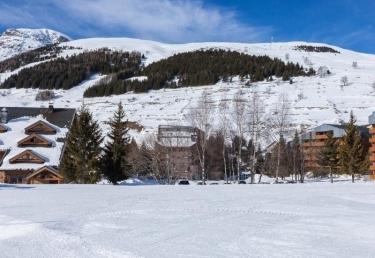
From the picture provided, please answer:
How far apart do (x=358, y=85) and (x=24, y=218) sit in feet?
481

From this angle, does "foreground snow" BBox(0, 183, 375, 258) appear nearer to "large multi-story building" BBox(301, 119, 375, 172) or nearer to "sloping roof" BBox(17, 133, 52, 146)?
"sloping roof" BBox(17, 133, 52, 146)

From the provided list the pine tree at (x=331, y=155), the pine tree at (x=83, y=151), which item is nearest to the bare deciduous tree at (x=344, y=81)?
the pine tree at (x=331, y=155)

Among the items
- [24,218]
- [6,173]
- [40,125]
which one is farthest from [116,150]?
[24,218]

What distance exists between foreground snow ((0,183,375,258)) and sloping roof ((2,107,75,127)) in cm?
5681

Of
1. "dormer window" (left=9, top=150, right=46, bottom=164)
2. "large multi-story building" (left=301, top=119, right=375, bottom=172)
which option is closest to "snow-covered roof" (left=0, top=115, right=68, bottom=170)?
"dormer window" (left=9, top=150, right=46, bottom=164)

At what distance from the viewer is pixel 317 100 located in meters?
126

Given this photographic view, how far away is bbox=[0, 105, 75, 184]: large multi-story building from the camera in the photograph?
175ft

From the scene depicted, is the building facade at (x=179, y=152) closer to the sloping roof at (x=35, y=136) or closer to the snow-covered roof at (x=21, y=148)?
the snow-covered roof at (x=21, y=148)

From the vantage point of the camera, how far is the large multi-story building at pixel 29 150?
5328 centimetres

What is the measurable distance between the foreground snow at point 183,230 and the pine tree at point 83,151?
24265 mm

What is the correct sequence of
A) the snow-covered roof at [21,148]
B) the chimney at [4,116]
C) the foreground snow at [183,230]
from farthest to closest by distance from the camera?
1. the chimney at [4,116]
2. the snow-covered roof at [21,148]
3. the foreground snow at [183,230]

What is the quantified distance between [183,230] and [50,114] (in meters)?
66.8

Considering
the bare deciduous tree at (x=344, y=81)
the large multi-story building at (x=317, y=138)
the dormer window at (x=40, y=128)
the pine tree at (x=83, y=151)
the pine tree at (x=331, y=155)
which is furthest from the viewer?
the bare deciduous tree at (x=344, y=81)

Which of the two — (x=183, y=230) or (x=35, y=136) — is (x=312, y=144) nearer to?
(x=35, y=136)
